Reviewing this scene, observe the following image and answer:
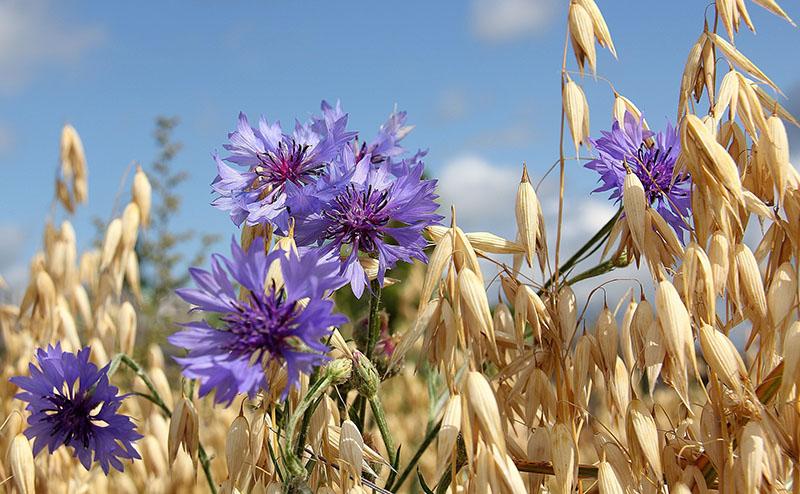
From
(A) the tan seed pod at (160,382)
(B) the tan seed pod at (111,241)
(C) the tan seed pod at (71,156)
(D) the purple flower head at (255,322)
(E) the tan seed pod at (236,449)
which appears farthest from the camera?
(C) the tan seed pod at (71,156)

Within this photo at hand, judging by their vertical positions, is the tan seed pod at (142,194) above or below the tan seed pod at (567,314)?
above

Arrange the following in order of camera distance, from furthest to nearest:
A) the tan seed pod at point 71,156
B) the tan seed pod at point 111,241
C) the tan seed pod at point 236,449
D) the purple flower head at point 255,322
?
the tan seed pod at point 71,156
the tan seed pod at point 111,241
the tan seed pod at point 236,449
the purple flower head at point 255,322

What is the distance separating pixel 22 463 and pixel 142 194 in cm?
51

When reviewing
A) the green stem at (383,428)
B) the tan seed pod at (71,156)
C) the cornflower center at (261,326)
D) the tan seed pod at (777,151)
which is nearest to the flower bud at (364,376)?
the green stem at (383,428)

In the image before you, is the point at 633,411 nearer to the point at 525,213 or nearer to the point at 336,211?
the point at 525,213

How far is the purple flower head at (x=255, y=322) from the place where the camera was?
0.42 m

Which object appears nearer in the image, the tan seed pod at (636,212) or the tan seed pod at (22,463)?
the tan seed pod at (636,212)

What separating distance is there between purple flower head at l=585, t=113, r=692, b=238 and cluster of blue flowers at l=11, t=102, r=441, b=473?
0.16 meters

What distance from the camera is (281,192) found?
60 centimetres

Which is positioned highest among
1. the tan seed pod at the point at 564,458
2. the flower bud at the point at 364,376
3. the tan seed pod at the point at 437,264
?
the tan seed pod at the point at 437,264

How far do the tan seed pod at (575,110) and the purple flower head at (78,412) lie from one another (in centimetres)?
44

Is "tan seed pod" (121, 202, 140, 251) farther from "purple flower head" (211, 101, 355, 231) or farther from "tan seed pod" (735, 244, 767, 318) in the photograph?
"tan seed pod" (735, 244, 767, 318)

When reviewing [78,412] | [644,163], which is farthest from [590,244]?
[78,412]

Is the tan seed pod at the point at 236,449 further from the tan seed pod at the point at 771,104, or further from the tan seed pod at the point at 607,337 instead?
the tan seed pod at the point at 771,104
